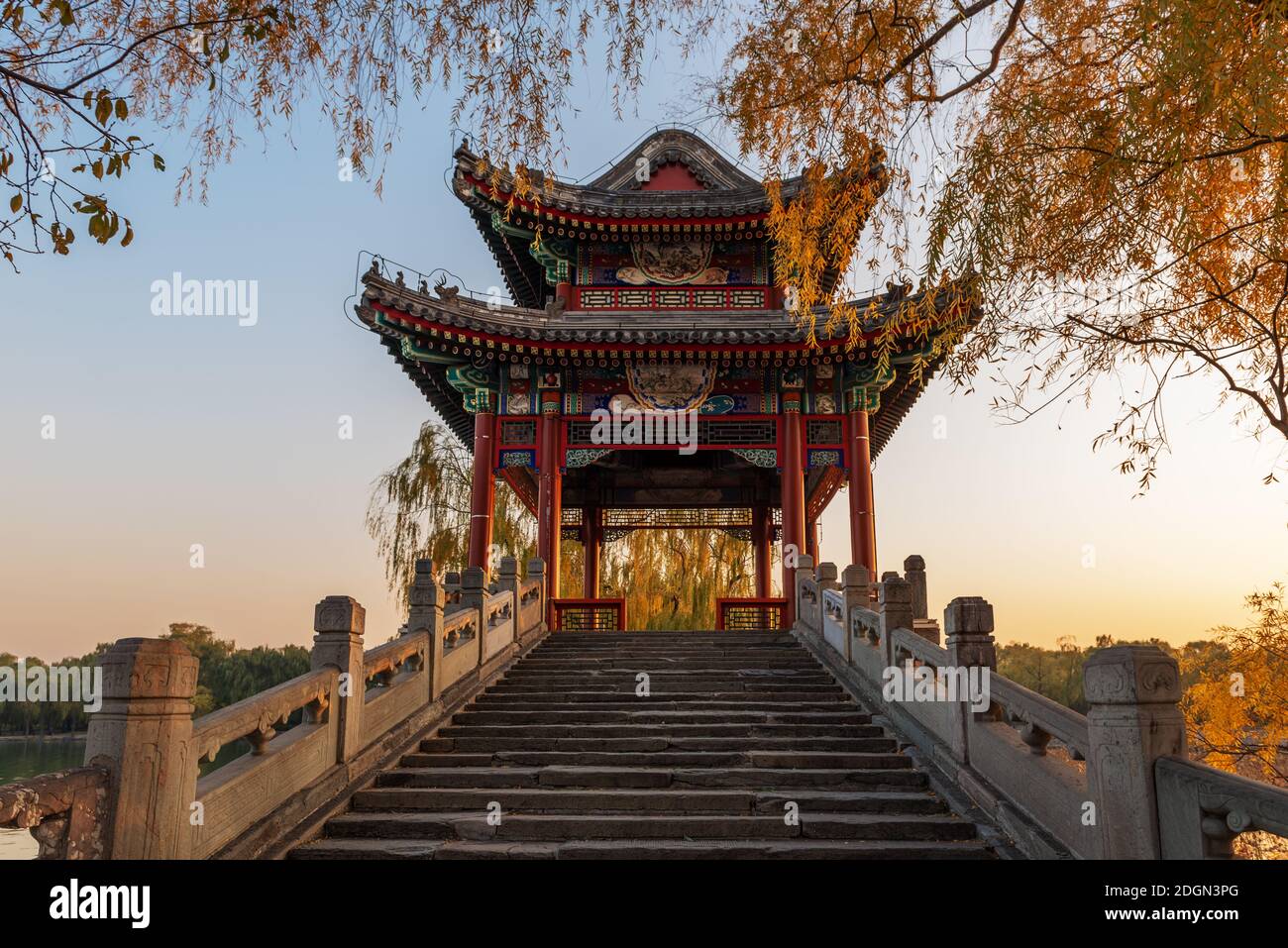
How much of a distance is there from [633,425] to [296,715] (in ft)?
20.8

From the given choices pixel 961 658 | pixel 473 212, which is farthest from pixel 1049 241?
pixel 473 212

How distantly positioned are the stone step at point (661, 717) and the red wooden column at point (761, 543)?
9610 millimetres

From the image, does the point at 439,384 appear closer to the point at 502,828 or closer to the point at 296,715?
the point at 296,715

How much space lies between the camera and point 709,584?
66.8 feet

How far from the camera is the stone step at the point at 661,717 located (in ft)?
25.0

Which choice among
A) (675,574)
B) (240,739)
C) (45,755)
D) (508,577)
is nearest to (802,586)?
(508,577)

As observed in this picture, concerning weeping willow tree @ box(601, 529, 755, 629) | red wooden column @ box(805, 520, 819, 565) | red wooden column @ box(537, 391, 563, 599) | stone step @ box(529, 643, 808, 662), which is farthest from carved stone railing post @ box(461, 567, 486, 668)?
weeping willow tree @ box(601, 529, 755, 629)

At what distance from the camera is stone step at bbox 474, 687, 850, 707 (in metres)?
8.31

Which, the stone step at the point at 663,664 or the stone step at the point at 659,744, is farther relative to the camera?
the stone step at the point at 663,664

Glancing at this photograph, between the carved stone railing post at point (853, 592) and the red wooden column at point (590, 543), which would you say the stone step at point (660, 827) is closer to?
the carved stone railing post at point (853, 592)

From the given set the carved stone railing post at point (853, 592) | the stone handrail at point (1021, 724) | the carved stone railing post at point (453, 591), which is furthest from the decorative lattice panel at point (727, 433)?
the stone handrail at point (1021, 724)

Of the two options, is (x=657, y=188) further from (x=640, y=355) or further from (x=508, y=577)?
(x=508, y=577)

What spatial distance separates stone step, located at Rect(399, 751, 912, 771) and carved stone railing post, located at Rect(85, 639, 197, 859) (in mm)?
2740

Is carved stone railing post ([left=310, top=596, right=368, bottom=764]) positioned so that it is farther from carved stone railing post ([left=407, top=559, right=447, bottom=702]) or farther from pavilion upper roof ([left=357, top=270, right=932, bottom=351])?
pavilion upper roof ([left=357, top=270, right=932, bottom=351])
